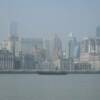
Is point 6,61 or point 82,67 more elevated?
point 6,61

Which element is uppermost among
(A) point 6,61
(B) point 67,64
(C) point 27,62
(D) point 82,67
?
(A) point 6,61

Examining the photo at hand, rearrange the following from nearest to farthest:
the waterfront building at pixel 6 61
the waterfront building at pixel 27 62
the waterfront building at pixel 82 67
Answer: the waterfront building at pixel 6 61
the waterfront building at pixel 27 62
the waterfront building at pixel 82 67

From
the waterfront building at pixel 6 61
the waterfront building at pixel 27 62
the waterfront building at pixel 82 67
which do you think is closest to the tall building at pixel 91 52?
the waterfront building at pixel 82 67

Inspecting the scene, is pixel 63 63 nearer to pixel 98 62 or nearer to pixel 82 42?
pixel 98 62

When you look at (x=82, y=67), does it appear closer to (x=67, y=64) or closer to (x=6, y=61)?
(x=67, y=64)

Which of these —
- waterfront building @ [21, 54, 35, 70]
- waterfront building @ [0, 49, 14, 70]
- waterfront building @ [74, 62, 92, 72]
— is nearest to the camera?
waterfront building @ [0, 49, 14, 70]

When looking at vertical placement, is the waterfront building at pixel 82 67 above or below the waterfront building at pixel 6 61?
below

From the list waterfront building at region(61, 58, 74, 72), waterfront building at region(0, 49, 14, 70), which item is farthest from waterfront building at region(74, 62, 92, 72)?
waterfront building at region(0, 49, 14, 70)

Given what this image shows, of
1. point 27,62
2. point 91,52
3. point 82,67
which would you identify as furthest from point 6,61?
point 91,52

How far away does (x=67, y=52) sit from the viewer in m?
40.0

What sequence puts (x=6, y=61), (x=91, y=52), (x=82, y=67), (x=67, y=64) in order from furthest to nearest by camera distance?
(x=91, y=52), (x=67, y=64), (x=82, y=67), (x=6, y=61)

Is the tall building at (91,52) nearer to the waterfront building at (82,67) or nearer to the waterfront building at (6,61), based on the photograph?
the waterfront building at (82,67)

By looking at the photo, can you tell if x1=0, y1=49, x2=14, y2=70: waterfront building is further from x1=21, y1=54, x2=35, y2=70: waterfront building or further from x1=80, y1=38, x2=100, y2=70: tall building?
x1=80, y1=38, x2=100, y2=70: tall building

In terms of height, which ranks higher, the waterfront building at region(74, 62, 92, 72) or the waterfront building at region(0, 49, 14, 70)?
the waterfront building at region(0, 49, 14, 70)
